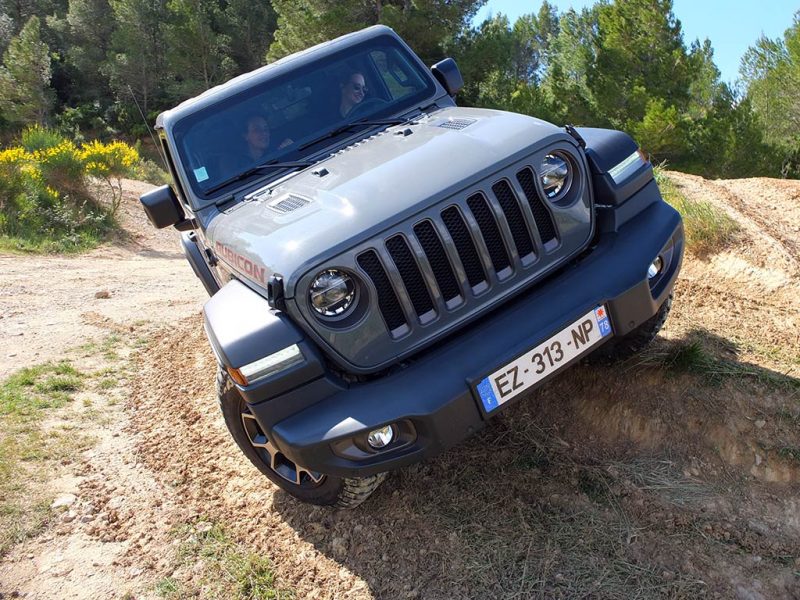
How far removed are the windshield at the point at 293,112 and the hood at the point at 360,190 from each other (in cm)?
36

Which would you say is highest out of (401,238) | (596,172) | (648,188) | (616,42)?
(401,238)

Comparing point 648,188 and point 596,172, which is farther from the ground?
point 596,172

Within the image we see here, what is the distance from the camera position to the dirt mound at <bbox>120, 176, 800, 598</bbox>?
3.05 metres

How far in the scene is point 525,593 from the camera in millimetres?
2957

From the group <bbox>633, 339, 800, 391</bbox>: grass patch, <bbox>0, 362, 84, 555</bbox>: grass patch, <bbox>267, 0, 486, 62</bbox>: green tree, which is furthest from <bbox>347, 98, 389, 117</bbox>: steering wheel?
<bbox>267, 0, 486, 62</bbox>: green tree

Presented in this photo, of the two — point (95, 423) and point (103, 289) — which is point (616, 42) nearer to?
point (103, 289)

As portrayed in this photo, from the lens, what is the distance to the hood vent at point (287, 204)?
128 inches

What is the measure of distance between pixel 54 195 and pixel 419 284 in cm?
1216

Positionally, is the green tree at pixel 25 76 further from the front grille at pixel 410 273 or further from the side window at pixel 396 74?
the front grille at pixel 410 273

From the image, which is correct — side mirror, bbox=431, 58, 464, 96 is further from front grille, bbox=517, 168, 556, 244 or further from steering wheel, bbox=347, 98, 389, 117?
front grille, bbox=517, 168, 556, 244

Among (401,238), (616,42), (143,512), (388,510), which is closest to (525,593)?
(388,510)

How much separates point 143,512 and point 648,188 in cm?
311

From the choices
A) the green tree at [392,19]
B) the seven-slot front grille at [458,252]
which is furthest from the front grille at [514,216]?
the green tree at [392,19]

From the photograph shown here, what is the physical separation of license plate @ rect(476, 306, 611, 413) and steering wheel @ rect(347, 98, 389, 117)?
198 cm
